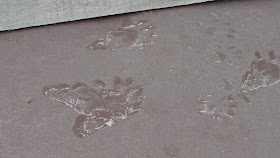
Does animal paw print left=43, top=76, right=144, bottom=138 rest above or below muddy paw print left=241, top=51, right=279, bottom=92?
below

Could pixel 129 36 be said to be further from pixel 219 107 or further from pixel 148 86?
pixel 219 107

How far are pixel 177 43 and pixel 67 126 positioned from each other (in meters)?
0.72

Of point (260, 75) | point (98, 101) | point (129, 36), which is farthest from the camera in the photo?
point (129, 36)

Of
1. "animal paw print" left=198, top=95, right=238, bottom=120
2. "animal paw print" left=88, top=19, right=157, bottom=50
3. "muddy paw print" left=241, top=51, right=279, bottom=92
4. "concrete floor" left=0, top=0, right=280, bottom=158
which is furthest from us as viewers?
"animal paw print" left=88, top=19, right=157, bottom=50

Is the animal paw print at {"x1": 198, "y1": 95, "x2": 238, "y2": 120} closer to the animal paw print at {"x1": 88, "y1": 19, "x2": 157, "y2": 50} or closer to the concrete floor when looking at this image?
the concrete floor

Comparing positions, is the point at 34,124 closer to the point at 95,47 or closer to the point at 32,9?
the point at 95,47

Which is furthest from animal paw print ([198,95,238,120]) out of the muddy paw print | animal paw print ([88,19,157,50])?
animal paw print ([88,19,157,50])

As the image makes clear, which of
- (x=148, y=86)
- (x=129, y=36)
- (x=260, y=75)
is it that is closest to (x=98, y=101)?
(x=148, y=86)

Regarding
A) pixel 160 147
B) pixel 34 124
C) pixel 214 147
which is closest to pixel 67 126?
pixel 34 124

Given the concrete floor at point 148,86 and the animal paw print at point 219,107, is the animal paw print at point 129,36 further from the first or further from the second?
the animal paw print at point 219,107

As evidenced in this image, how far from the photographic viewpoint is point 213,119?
1523 mm

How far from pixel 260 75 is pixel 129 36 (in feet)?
2.25

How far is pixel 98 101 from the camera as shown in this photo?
1.56 metres

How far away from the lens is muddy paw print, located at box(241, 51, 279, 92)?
5.47 ft
